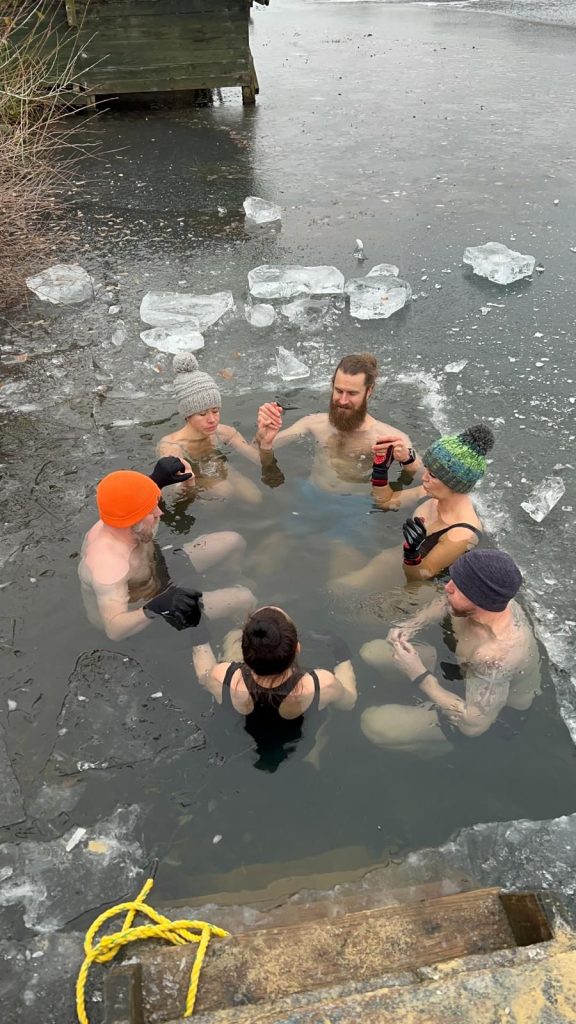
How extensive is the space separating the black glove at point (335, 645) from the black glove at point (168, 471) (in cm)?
140

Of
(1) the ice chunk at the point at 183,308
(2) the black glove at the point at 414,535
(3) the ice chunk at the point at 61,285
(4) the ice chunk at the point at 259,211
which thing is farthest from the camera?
(4) the ice chunk at the point at 259,211

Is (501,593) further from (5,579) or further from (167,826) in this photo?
(5,579)

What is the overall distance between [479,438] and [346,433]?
55.6 inches

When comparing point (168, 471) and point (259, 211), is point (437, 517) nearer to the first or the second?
point (168, 471)

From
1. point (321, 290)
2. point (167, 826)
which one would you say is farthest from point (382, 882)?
point (321, 290)

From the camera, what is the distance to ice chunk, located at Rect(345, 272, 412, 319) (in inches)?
271

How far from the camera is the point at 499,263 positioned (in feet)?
24.2

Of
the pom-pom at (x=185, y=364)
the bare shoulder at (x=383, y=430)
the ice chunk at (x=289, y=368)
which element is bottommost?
the bare shoulder at (x=383, y=430)

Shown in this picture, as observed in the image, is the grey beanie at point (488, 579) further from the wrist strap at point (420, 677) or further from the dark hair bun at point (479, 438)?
the dark hair bun at point (479, 438)

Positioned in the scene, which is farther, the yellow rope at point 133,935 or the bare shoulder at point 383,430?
the bare shoulder at point 383,430

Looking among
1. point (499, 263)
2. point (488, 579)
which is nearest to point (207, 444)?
point (488, 579)

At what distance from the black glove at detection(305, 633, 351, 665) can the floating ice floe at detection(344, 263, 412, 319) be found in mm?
4018

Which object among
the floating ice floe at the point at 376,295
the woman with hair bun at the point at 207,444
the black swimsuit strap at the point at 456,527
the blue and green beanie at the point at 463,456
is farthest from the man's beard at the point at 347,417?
the floating ice floe at the point at 376,295

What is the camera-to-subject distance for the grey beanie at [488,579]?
3232 millimetres
